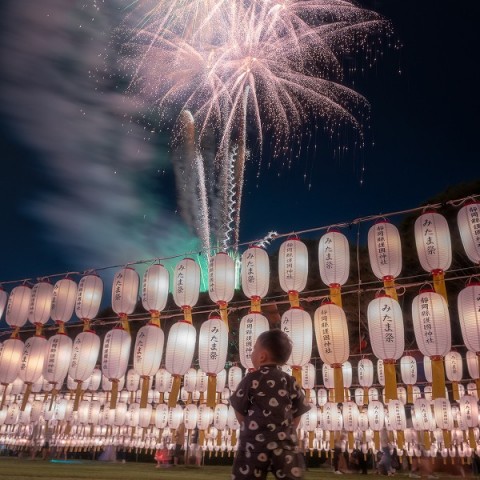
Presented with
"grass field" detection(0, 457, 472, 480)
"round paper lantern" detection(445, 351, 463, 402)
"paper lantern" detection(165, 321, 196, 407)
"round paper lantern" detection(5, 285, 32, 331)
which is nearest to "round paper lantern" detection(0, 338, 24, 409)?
"round paper lantern" detection(5, 285, 32, 331)

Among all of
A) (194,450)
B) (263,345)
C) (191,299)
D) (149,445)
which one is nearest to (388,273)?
(191,299)

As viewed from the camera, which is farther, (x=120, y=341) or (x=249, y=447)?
(x=120, y=341)

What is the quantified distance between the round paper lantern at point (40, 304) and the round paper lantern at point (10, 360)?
2.21 feet

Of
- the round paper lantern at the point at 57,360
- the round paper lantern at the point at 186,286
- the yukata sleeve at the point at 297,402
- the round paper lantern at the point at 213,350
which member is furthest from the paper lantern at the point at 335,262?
the round paper lantern at the point at 57,360

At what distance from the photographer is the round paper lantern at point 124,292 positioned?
927cm

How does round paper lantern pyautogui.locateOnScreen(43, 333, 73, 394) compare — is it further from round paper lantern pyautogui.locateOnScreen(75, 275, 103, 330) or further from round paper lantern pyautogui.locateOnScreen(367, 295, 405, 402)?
round paper lantern pyautogui.locateOnScreen(367, 295, 405, 402)

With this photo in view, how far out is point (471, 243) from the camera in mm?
6461

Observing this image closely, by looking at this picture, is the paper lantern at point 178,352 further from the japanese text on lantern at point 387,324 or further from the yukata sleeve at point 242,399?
the yukata sleeve at point 242,399

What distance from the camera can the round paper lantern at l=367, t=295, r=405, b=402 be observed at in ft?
21.9

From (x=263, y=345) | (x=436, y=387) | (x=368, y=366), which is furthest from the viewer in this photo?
(x=368, y=366)

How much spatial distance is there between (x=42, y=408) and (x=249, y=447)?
596 inches

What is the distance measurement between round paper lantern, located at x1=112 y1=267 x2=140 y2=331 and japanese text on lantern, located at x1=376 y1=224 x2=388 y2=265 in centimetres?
502

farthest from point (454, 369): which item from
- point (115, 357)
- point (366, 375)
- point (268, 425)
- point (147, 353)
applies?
point (268, 425)

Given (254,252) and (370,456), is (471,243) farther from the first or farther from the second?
(370,456)
